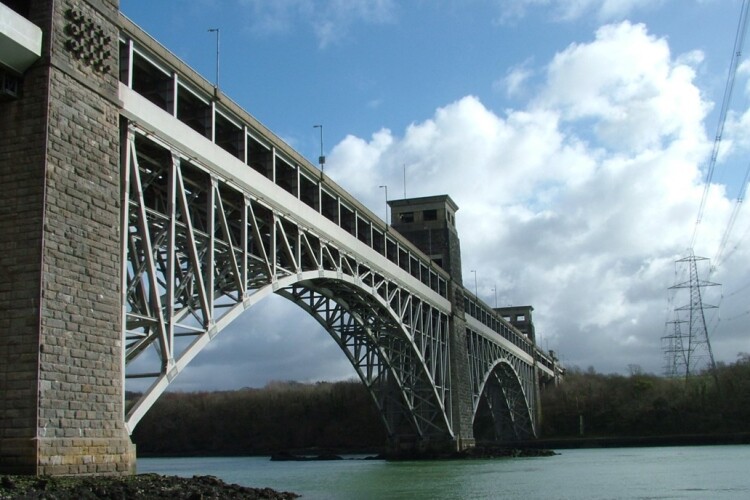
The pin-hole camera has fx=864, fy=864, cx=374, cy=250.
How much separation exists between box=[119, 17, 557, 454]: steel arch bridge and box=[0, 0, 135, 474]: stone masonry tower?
3.20 feet

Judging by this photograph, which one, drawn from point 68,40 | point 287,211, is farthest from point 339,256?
point 68,40

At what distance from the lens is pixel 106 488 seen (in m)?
16.5

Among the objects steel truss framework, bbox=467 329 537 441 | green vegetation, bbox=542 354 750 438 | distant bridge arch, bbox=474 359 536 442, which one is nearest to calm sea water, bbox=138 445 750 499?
steel truss framework, bbox=467 329 537 441

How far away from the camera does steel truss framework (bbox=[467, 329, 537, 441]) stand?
7162 cm

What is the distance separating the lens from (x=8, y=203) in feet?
60.7

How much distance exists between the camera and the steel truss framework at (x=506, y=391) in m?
71.6

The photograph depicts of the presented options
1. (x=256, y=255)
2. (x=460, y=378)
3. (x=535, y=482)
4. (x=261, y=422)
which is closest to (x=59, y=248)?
(x=256, y=255)

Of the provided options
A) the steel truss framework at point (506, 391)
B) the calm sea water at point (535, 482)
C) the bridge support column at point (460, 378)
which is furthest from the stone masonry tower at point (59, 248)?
the steel truss framework at point (506, 391)

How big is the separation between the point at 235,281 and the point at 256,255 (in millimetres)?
6783

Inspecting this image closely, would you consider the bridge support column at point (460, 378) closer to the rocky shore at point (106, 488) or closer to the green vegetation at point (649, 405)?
the rocky shore at point (106, 488)

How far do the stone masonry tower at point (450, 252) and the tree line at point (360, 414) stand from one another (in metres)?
25.4

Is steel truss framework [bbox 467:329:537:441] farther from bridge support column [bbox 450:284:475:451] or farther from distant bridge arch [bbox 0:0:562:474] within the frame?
distant bridge arch [bbox 0:0:562:474]

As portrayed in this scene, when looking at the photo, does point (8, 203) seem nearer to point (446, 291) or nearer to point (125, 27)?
point (125, 27)

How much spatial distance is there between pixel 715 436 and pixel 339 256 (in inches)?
2531
